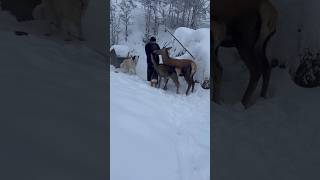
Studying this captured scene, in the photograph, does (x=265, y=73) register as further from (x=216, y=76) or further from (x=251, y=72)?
(x=216, y=76)

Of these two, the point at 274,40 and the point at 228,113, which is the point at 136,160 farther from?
the point at 274,40

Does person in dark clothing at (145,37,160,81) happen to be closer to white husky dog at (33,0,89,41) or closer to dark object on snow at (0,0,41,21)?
white husky dog at (33,0,89,41)

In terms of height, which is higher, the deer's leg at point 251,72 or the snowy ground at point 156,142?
the deer's leg at point 251,72

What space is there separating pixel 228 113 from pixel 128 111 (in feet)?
5.57

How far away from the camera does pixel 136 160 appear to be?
9.64ft

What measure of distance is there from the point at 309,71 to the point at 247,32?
37.0 inches

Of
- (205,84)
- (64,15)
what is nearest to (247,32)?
(64,15)

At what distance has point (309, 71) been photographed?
Answer: 569 cm

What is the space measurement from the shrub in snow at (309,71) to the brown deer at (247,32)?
1.41ft

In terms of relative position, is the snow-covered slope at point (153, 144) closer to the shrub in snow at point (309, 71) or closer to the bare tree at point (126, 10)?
the shrub in snow at point (309, 71)

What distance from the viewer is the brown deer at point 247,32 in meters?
5.47

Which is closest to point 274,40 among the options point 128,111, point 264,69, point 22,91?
point 264,69

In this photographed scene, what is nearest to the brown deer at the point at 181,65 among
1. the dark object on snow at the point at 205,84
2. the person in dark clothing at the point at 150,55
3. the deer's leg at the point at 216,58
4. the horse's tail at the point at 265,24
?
the person in dark clothing at the point at 150,55

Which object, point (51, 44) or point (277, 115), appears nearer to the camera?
point (277, 115)
